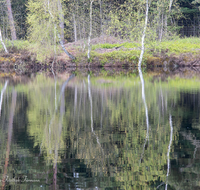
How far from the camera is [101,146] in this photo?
4.45m

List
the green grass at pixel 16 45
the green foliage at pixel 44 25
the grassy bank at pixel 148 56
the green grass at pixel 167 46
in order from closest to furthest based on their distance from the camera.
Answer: the green foliage at pixel 44 25
the green grass at pixel 167 46
the grassy bank at pixel 148 56
the green grass at pixel 16 45

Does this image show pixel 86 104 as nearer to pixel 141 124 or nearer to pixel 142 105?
pixel 142 105

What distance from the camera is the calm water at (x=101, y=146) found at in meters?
3.31

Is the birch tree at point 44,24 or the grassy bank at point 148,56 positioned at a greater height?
the birch tree at point 44,24

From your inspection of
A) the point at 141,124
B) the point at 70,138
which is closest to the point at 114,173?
the point at 70,138

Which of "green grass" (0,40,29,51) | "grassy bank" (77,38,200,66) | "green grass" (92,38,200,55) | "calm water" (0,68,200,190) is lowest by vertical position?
"calm water" (0,68,200,190)

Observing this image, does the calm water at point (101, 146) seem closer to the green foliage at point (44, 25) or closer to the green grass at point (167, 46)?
the green foliage at point (44, 25)

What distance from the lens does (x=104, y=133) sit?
204 inches

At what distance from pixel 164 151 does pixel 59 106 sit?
4.24m

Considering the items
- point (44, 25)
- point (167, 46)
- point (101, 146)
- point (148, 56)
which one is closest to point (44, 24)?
point (44, 25)

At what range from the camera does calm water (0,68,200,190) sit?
10.9 feet

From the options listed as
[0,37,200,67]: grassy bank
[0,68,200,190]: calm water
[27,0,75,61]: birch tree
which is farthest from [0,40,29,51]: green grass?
[0,68,200,190]: calm water

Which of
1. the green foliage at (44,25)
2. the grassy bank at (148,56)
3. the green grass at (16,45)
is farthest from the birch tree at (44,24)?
the green grass at (16,45)

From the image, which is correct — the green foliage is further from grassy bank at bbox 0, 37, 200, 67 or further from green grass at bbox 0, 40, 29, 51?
green grass at bbox 0, 40, 29, 51
